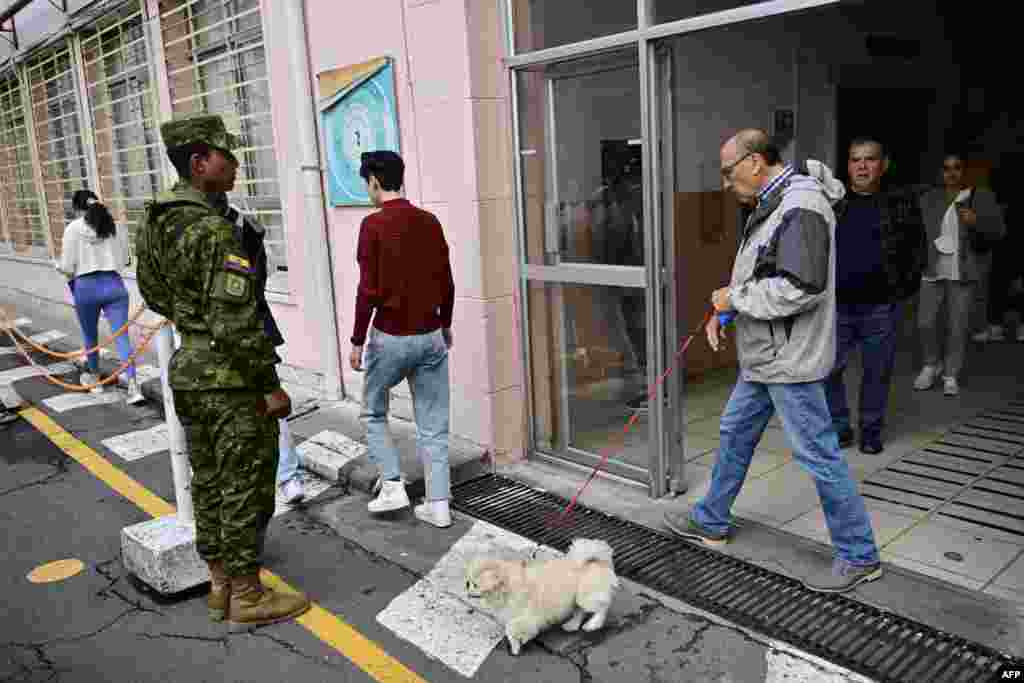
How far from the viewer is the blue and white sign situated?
5.58 m

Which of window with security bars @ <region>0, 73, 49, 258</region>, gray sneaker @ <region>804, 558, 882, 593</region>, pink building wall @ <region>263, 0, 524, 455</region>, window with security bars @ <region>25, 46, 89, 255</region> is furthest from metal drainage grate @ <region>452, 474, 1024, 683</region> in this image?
window with security bars @ <region>0, 73, 49, 258</region>

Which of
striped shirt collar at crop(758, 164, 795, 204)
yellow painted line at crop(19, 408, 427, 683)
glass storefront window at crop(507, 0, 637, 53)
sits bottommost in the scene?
yellow painted line at crop(19, 408, 427, 683)

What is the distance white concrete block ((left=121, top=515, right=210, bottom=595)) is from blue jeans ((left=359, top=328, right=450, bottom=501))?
1.09 metres

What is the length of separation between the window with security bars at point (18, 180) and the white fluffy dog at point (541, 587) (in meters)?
12.6

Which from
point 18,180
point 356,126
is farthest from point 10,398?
point 18,180

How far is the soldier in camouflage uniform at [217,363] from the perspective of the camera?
3346 millimetres

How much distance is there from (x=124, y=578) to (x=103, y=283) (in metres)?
4.18

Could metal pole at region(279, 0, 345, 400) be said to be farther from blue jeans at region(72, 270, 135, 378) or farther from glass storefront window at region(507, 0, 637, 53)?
blue jeans at region(72, 270, 135, 378)

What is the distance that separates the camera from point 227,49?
7605 mm

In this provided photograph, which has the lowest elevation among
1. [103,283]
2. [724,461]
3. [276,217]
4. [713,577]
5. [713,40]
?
[713,577]

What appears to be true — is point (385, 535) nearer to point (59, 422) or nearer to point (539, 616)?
point (539, 616)

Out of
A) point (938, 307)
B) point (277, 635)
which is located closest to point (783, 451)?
point (938, 307)

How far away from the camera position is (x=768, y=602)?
12.0 feet

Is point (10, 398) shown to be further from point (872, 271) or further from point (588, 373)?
point (872, 271)
